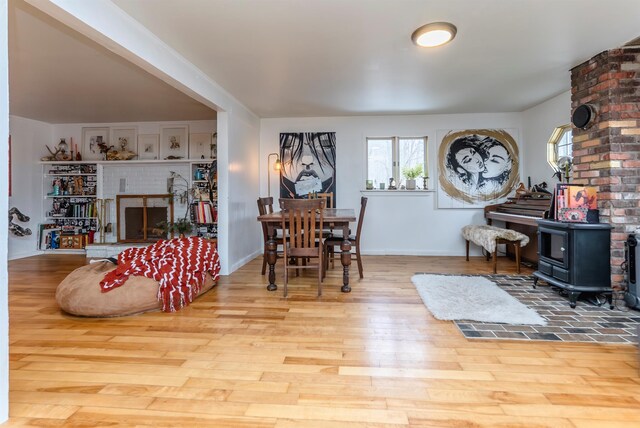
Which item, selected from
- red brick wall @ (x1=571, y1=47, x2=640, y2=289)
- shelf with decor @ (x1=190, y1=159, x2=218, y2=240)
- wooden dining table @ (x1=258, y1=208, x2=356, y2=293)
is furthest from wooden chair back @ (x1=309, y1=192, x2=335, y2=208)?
red brick wall @ (x1=571, y1=47, x2=640, y2=289)

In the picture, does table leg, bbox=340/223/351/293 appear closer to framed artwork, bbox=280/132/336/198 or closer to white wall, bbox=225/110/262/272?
white wall, bbox=225/110/262/272

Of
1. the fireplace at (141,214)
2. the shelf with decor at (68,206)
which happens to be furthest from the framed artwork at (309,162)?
the shelf with decor at (68,206)

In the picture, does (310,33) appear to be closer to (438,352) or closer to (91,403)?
(438,352)

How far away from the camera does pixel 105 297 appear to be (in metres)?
2.47

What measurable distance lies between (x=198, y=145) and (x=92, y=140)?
79.0 inches

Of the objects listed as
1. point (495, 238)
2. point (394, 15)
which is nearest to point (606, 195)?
point (495, 238)

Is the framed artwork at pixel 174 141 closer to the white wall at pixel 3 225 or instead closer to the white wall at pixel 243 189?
the white wall at pixel 243 189

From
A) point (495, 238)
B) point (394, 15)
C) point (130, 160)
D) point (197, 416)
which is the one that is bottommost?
point (197, 416)

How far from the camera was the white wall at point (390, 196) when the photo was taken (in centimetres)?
500

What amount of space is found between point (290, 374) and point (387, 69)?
9.42 feet

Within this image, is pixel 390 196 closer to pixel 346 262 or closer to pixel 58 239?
pixel 346 262

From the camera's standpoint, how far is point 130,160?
5.36 m

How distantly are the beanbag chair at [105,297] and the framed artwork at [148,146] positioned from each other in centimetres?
342

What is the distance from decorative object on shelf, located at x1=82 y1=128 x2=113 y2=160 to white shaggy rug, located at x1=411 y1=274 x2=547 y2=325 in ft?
19.0
